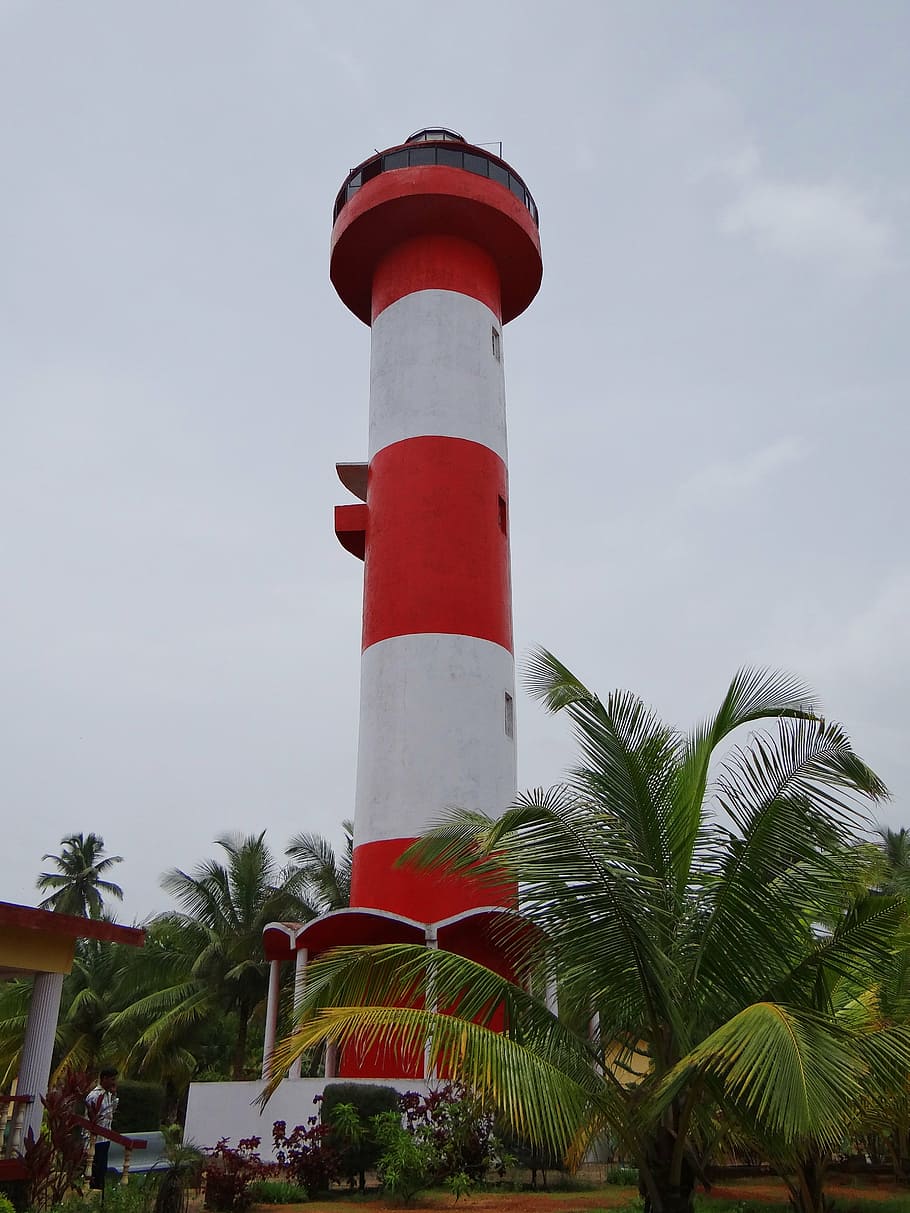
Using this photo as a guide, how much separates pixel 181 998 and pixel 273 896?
319 cm

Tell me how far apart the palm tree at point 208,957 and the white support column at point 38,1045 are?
12972 millimetres

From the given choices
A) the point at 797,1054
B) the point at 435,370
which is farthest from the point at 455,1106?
the point at 435,370

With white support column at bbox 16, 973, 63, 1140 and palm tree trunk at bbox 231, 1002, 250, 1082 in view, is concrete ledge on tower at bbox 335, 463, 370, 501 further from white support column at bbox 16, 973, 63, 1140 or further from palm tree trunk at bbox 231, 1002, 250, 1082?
palm tree trunk at bbox 231, 1002, 250, 1082

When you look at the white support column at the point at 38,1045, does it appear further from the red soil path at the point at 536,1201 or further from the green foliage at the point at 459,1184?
the green foliage at the point at 459,1184

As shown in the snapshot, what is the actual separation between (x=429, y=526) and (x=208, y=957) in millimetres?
12854

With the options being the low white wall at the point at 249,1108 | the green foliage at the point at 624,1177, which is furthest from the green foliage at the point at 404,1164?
the green foliage at the point at 624,1177

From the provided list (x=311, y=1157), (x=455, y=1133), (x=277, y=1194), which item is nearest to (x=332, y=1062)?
(x=311, y=1157)

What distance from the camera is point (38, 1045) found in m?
11.5

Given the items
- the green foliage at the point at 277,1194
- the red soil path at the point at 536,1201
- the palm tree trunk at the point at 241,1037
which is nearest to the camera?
the red soil path at the point at 536,1201

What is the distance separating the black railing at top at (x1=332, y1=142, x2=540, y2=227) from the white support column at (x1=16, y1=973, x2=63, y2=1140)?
15.2 m

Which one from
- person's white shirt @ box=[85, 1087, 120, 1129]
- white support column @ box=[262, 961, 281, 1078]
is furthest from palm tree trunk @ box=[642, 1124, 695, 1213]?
white support column @ box=[262, 961, 281, 1078]

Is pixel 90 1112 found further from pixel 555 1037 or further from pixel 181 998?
pixel 181 998

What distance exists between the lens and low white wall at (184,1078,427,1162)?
45.8 feet

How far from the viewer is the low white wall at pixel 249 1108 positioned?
1397 cm
